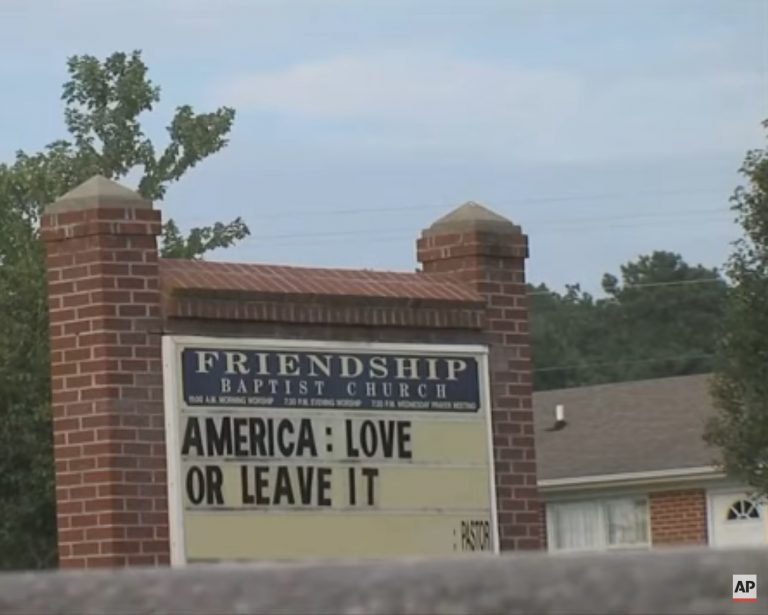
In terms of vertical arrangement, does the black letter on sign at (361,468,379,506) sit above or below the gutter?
above

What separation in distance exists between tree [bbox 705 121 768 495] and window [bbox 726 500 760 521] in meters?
9.01

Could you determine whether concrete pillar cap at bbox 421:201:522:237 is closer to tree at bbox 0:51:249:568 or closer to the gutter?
tree at bbox 0:51:249:568

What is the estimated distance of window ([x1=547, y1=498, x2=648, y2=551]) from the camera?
31719mm

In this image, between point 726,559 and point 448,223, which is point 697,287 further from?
point 726,559

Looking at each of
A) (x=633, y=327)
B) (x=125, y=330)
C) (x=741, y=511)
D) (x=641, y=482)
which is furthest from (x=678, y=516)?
(x=633, y=327)

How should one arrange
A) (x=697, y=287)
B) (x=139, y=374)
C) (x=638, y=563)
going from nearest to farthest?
(x=638, y=563), (x=139, y=374), (x=697, y=287)

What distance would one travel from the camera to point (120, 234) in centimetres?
1047

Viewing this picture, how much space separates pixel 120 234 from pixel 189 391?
0.90m

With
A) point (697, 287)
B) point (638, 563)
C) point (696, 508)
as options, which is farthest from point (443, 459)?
point (697, 287)

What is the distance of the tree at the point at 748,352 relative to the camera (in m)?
21.4

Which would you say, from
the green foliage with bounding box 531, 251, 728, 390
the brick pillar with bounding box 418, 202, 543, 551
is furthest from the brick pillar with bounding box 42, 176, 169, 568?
the green foliage with bounding box 531, 251, 728, 390

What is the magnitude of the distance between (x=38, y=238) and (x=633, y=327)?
67.3 metres

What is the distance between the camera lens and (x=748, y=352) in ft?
71.2

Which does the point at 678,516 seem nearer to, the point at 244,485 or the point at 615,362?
the point at 244,485
